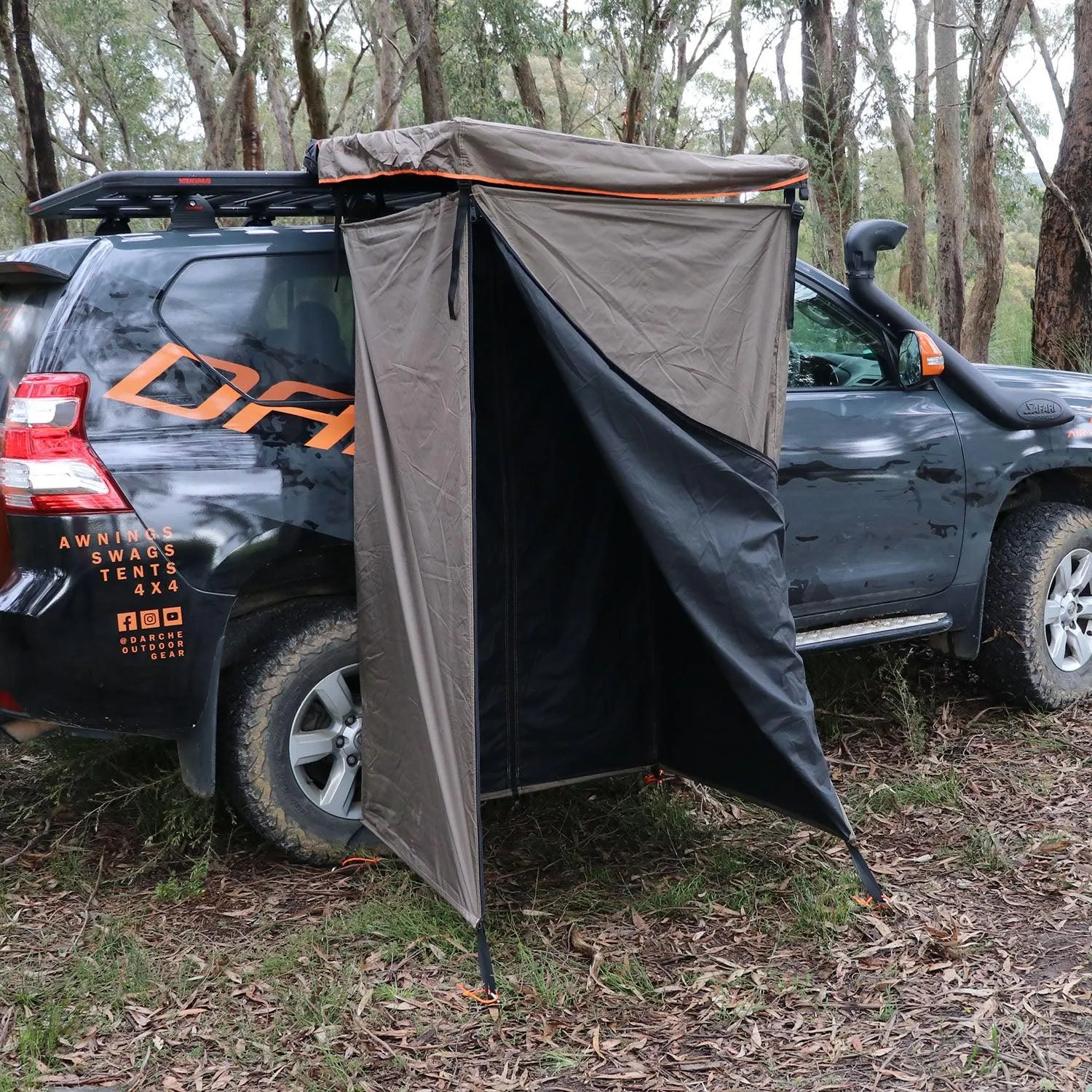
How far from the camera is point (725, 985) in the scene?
3.50m

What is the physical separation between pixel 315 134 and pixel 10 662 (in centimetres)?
1059

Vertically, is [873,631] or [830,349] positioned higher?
[830,349]

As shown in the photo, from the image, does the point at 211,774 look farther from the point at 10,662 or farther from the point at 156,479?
the point at 156,479

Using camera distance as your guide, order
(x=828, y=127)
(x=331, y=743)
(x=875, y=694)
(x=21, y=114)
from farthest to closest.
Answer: (x=21, y=114), (x=828, y=127), (x=875, y=694), (x=331, y=743)

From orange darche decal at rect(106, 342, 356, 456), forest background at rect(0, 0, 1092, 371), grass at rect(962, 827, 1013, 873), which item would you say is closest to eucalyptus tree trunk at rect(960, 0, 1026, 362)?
forest background at rect(0, 0, 1092, 371)

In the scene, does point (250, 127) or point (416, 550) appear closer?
point (416, 550)

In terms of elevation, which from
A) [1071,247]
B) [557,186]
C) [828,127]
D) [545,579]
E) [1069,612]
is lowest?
[1069,612]

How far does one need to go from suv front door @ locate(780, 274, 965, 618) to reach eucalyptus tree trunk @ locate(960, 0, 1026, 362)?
26.8ft

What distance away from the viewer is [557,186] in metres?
3.33

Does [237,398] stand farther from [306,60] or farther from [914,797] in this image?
[306,60]

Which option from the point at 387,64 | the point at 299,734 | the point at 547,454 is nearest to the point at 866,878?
the point at 547,454

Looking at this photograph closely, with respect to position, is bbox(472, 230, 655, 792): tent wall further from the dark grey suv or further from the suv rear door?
the suv rear door

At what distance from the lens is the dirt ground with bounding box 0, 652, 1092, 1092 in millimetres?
3160

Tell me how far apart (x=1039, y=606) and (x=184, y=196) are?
3.85m
